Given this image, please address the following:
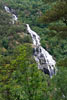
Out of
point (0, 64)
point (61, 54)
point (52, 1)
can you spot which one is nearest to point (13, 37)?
point (61, 54)

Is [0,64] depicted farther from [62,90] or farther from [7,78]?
[62,90]

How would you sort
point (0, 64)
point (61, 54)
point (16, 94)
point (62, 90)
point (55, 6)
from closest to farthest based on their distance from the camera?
point (55, 6), point (16, 94), point (0, 64), point (62, 90), point (61, 54)

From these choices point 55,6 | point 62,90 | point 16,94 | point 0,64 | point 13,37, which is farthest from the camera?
point 13,37

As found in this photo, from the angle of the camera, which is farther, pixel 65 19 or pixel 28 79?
pixel 28 79

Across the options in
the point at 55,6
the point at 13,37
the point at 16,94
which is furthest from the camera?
the point at 13,37

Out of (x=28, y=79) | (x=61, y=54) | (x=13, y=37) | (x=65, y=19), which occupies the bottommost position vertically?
(x=61, y=54)

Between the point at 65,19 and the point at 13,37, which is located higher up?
the point at 65,19

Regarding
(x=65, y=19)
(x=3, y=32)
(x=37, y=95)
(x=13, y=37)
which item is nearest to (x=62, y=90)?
(x=37, y=95)

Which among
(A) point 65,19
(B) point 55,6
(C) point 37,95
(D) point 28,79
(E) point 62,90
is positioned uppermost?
(B) point 55,6

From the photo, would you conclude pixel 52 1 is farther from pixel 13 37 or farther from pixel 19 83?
pixel 13 37
